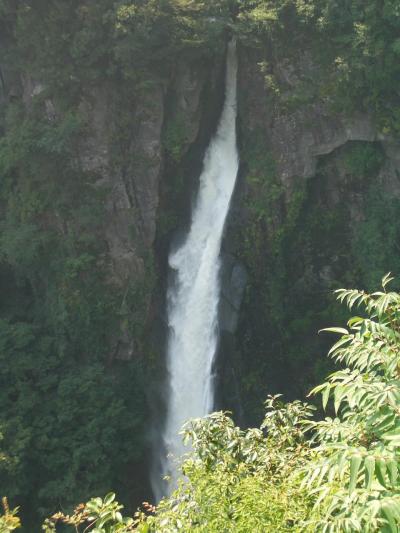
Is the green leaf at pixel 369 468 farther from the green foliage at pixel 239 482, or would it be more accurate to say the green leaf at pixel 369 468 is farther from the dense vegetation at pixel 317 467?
the green foliage at pixel 239 482

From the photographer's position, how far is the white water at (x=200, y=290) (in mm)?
14383

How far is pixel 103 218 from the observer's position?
48.5 feet

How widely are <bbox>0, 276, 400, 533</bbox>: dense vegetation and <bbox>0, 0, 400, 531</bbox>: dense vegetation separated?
29.8 ft

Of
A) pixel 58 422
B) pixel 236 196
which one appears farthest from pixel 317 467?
pixel 236 196

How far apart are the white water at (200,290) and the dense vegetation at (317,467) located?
9456 millimetres

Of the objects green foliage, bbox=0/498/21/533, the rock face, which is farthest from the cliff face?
green foliage, bbox=0/498/21/533

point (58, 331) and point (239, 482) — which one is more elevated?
point (58, 331)

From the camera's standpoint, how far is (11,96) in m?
15.8

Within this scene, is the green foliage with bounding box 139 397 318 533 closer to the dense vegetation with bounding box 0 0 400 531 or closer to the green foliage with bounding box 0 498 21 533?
the green foliage with bounding box 0 498 21 533

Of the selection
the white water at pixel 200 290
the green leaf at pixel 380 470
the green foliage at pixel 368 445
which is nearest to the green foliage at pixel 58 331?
the white water at pixel 200 290

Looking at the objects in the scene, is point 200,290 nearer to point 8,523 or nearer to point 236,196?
point 236,196

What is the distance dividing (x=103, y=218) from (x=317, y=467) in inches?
491

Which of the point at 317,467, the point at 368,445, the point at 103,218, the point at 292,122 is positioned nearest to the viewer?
the point at 317,467

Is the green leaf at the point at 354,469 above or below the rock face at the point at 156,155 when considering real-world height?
below
